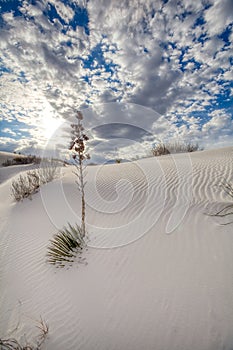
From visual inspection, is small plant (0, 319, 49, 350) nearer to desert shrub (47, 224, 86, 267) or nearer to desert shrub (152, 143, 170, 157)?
desert shrub (47, 224, 86, 267)

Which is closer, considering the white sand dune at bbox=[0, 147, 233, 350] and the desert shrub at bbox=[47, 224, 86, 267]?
the white sand dune at bbox=[0, 147, 233, 350]

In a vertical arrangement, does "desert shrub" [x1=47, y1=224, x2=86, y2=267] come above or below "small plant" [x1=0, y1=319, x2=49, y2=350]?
above

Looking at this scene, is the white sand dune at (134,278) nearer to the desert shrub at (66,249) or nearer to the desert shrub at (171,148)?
the desert shrub at (66,249)

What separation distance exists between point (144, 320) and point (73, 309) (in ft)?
3.43

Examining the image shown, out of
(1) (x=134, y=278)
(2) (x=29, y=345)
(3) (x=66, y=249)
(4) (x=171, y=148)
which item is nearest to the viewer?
(2) (x=29, y=345)

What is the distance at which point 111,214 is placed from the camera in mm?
5039

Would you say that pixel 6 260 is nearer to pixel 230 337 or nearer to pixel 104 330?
pixel 104 330

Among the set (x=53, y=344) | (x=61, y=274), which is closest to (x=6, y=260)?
(x=61, y=274)

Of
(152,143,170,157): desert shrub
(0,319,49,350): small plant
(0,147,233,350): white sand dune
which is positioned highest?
(152,143,170,157): desert shrub

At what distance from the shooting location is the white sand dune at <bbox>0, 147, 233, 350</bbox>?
215cm

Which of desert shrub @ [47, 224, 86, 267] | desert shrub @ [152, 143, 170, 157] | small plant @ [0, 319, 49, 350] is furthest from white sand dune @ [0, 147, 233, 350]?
desert shrub @ [152, 143, 170, 157]

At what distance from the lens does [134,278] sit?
9.52 feet

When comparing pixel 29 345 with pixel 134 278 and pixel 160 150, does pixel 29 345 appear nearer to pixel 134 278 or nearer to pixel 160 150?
pixel 134 278

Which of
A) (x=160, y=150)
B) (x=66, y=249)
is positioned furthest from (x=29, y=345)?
(x=160, y=150)
